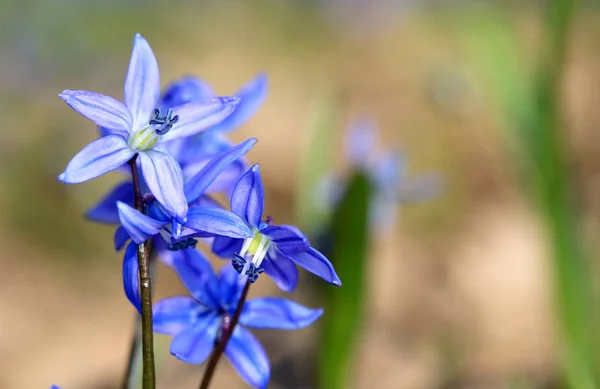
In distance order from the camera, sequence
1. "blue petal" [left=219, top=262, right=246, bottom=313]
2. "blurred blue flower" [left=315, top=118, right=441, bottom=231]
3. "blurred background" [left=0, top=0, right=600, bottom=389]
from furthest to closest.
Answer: "blurred blue flower" [left=315, top=118, right=441, bottom=231] → "blurred background" [left=0, top=0, right=600, bottom=389] → "blue petal" [left=219, top=262, right=246, bottom=313]

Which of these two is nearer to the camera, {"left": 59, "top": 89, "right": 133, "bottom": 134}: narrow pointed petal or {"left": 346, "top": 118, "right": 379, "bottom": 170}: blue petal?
{"left": 59, "top": 89, "right": 133, "bottom": 134}: narrow pointed petal

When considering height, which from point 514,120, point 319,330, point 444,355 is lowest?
point 444,355

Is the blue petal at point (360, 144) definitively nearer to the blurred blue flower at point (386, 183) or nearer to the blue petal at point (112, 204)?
the blurred blue flower at point (386, 183)

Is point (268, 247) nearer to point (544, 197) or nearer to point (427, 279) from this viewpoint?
point (544, 197)

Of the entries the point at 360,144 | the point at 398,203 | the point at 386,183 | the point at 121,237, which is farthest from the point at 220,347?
the point at 398,203

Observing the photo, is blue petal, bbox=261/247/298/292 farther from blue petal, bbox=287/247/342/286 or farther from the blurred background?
the blurred background

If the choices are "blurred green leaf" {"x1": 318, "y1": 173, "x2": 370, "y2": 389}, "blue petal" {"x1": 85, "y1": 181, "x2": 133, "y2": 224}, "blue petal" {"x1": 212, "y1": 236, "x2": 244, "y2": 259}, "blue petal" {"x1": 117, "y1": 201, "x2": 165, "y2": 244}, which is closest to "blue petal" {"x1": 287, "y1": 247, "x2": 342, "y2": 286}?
"blue petal" {"x1": 212, "y1": 236, "x2": 244, "y2": 259}

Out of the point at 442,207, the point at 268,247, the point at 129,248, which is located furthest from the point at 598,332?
the point at 129,248
